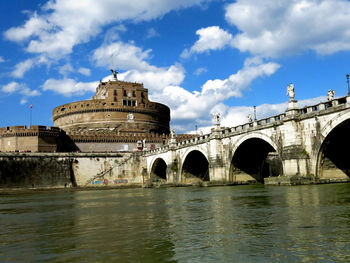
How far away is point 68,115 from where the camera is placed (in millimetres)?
87688

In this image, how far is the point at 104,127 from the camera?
82812 millimetres

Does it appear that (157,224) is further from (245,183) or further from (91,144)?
(91,144)

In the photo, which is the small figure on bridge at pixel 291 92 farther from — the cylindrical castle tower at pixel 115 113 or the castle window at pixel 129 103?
the castle window at pixel 129 103

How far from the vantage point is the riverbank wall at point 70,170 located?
5725cm

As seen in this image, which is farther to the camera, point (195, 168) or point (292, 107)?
point (195, 168)

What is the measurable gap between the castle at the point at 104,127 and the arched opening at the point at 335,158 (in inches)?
1954

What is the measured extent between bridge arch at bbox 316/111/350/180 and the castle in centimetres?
4963

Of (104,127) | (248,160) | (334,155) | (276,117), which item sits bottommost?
(334,155)

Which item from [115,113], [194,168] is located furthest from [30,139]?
[194,168]

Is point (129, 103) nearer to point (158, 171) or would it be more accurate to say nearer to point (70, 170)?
point (158, 171)

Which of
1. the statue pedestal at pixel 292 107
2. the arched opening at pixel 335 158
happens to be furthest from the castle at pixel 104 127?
the arched opening at pixel 335 158

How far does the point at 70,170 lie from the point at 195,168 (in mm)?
23377

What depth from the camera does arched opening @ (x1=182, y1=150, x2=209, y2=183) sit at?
51.7 meters

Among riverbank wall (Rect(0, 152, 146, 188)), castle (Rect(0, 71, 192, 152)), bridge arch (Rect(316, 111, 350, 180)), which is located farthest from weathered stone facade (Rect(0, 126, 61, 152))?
bridge arch (Rect(316, 111, 350, 180))
